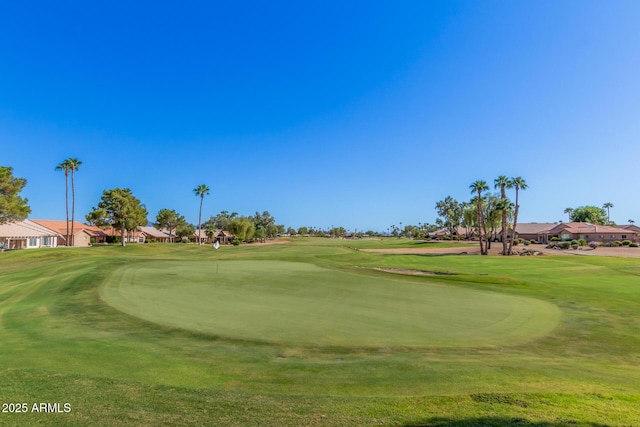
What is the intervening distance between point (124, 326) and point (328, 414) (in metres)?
7.88

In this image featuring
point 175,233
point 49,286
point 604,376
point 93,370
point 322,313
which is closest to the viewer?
point 93,370

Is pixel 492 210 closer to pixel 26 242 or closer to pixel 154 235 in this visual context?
pixel 26 242

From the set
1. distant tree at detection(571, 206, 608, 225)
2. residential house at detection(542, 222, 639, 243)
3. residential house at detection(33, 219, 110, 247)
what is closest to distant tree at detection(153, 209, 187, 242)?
residential house at detection(33, 219, 110, 247)

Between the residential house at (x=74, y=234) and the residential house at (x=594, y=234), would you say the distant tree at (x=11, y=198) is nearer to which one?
the residential house at (x=74, y=234)

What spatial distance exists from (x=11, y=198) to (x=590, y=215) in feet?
530

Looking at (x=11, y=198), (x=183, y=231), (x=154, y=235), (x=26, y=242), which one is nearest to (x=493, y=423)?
(x=11, y=198)

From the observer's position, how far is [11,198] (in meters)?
50.1

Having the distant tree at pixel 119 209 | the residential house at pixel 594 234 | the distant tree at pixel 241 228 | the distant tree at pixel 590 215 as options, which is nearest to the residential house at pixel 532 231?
the residential house at pixel 594 234

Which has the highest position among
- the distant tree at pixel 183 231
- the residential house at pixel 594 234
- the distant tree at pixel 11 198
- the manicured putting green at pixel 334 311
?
the distant tree at pixel 11 198

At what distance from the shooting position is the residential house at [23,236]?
62.2 metres

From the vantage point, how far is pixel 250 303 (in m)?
13.8

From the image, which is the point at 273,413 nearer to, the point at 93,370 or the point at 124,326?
the point at 93,370

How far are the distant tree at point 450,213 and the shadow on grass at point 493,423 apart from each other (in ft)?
430

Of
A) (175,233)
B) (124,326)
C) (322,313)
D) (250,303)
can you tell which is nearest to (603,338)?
(322,313)
